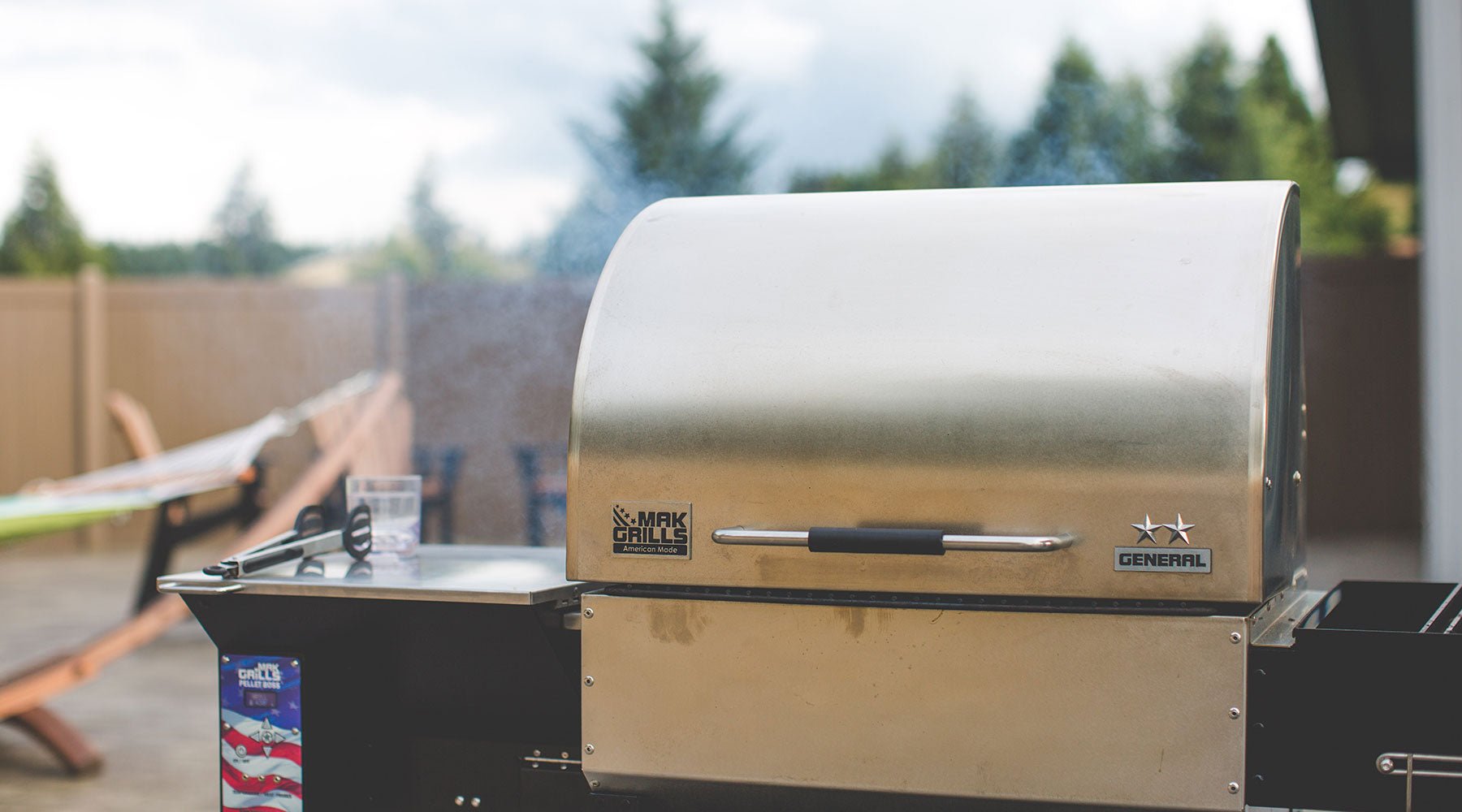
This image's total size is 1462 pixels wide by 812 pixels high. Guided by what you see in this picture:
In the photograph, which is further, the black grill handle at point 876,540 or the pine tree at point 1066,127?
the pine tree at point 1066,127

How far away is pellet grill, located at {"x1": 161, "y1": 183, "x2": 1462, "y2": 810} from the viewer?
1.56 meters

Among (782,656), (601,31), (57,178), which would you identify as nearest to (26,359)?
(782,656)

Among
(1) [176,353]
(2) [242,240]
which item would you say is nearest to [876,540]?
(1) [176,353]

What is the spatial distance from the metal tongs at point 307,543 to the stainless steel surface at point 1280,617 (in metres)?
1.34

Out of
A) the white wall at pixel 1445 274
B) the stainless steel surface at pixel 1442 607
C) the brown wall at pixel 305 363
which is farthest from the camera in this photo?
the brown wall at pixel 305 363

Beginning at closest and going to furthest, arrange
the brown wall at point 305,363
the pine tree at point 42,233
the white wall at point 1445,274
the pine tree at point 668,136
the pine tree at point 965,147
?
1. the white wall at point 1445,274
2. the brown wall at point 305,363
3. the pine tree at point 965,147
4. the pine tree at point 668,136
5. the pine tree at point 42,233

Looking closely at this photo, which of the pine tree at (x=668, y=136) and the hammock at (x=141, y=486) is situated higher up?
the pine tree at (x=668, y=136)

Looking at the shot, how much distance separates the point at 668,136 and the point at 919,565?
20032 millimetres

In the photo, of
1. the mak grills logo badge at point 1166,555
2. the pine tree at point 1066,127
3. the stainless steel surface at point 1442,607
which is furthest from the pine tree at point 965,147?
the mak grills logo badge at point 1166,555

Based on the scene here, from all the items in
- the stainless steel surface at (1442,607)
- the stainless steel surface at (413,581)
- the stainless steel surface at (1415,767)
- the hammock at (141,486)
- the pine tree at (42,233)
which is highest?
the pine tree at (42,233)

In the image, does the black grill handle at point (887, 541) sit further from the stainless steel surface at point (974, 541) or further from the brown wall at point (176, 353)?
the brown wall at point (176, 353)

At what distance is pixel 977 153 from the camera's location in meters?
18.5

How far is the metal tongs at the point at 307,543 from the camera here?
1.95 m

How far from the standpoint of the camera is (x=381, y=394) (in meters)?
6.53
